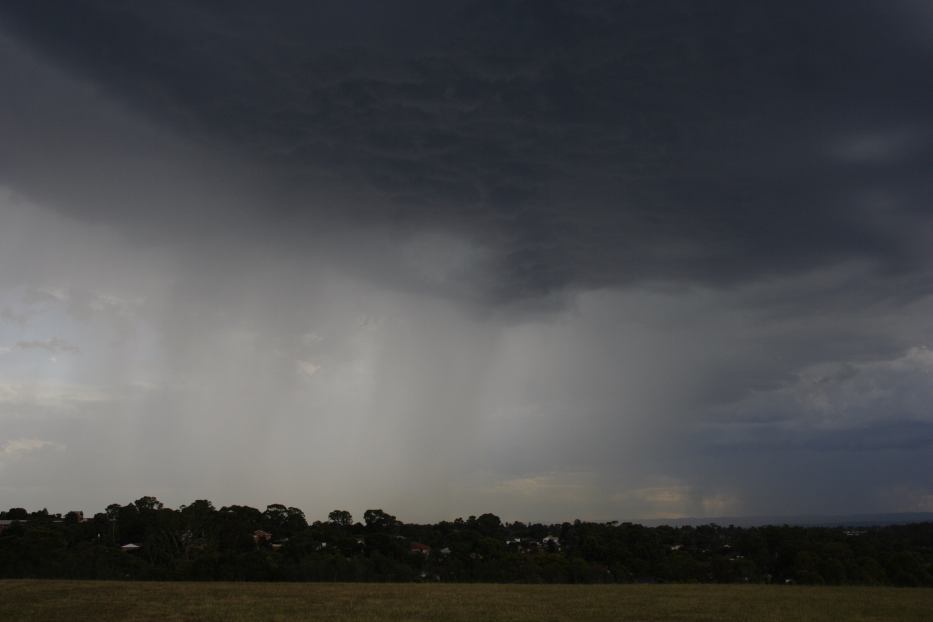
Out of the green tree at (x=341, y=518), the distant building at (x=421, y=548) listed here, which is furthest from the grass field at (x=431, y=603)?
the green tree at (x=341, y=518)

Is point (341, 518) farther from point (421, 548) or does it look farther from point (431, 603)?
point (431, 603)

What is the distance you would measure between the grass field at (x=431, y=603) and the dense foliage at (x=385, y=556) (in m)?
17.9

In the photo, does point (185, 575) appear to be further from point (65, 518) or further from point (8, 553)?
point (65, 518)

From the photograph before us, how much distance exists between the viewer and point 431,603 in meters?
30.7

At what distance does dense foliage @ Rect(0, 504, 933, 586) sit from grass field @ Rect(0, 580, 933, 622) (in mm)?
17867

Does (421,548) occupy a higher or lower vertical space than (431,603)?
higher

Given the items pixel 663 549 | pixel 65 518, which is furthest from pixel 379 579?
pixel 65 518

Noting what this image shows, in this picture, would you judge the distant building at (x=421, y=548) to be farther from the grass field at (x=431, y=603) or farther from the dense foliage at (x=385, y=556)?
the grass field at (x=431, y=603)

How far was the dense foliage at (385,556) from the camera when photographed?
54.9 metres

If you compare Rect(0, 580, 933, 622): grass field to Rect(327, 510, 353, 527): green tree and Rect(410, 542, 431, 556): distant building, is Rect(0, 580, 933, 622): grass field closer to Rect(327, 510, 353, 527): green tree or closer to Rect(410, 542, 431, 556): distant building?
Rect(410, 542, 431, 556): distant building

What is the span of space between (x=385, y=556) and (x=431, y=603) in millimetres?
39545

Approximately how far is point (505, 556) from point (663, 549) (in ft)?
69.9

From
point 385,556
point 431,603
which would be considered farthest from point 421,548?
point 431,603

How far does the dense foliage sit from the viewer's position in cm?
5491
